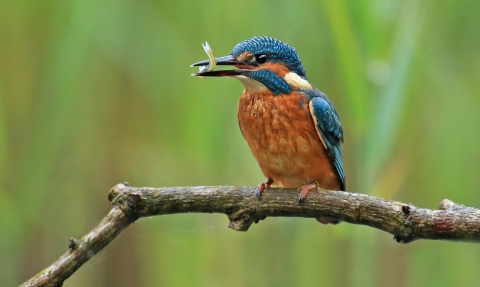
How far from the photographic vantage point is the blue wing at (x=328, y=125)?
1.37 m

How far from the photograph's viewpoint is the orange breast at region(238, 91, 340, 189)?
1.36 m

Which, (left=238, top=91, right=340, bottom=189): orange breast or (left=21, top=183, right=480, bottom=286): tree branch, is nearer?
(left=21, top=183, right=480, bottom=286): tree branch

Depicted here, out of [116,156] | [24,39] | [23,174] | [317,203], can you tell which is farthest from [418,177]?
[24,39]

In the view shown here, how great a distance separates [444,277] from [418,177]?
0.28 meters

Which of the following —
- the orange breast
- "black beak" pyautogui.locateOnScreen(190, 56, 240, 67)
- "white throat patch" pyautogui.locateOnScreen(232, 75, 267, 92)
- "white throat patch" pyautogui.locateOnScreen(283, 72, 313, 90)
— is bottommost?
the orange breast

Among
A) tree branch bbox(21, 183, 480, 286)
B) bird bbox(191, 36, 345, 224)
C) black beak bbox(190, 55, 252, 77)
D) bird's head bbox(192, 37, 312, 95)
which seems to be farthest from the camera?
bird bbox(191, 36, 345, 224)

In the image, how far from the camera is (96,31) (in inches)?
55.2

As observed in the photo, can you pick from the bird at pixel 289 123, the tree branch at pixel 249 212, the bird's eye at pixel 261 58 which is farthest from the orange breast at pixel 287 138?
the tree branch at pixel 249 212

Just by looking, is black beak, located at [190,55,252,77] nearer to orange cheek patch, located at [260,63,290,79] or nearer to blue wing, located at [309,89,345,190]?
orange cheek patch, located at [260,63,290,79]

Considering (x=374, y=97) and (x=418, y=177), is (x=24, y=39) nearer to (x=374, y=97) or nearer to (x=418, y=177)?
(x=374, y=97)

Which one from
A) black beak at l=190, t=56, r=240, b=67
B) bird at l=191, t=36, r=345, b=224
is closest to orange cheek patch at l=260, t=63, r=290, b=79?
bird at l=191, t=36, r=345, b=224

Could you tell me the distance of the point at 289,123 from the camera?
136 centimetres

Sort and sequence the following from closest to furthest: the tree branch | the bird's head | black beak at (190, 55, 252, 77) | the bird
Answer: the tree branch
black beak at (190, 55, 252, 77)
the bird's head
the bird

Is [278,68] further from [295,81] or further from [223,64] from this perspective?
[223,64]
